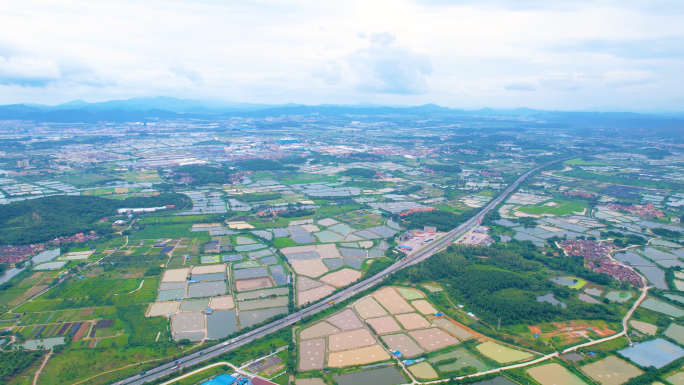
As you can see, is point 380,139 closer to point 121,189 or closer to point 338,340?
point 121,189

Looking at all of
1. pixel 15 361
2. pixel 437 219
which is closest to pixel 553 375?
pixel 437 219

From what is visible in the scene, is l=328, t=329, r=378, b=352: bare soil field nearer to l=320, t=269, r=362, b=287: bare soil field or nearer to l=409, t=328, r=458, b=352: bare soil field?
l=409, t=328, r=458, b=352: bare soil field

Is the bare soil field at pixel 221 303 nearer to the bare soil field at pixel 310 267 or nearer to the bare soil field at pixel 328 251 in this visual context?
the bare soil field at pixel 310 267

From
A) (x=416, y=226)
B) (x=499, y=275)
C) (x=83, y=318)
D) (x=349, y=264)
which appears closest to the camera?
(x=83, y=318)

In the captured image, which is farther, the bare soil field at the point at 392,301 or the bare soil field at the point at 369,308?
the bare soil field at the point at 392,301

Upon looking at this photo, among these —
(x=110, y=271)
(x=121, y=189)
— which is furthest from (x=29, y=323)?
(x=121, y=189)

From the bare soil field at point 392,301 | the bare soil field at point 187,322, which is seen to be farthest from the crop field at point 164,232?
the bare soil field at point 392,301
